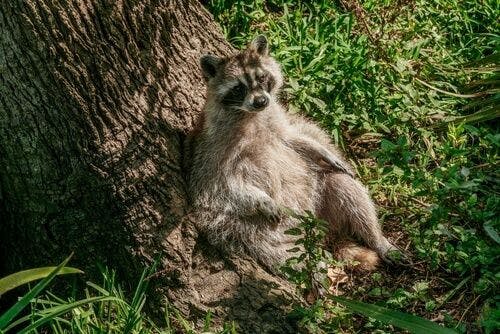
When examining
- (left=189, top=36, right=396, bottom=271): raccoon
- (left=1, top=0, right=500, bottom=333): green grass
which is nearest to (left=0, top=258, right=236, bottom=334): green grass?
(left=1, top=0, right=500, bottom=333): green grass

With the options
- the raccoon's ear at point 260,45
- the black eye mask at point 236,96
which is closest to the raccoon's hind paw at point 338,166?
the black eye mask at point 236,96

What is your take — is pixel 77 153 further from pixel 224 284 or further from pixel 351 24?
pixel 351 24

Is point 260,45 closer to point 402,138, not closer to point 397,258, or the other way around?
point 402,138

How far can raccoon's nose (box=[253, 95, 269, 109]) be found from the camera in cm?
490

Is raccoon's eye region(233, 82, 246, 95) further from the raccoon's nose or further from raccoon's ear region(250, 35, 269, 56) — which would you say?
raccoon's ear region(250, 35, 269, 56)

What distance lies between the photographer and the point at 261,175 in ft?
16.5

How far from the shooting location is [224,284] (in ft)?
14.6

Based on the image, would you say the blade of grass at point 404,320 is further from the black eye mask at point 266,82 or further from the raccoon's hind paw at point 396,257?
the black eye mask at point 266,82

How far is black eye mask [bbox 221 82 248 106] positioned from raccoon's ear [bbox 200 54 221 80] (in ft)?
0.52

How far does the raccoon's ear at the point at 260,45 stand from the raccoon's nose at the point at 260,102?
0.36 metres

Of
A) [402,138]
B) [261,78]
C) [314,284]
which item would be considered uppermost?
[261,78]

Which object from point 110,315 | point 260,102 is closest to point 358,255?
point 260,102

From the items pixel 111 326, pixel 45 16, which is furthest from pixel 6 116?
pixel 111 326

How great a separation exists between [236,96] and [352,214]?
1086 mm
